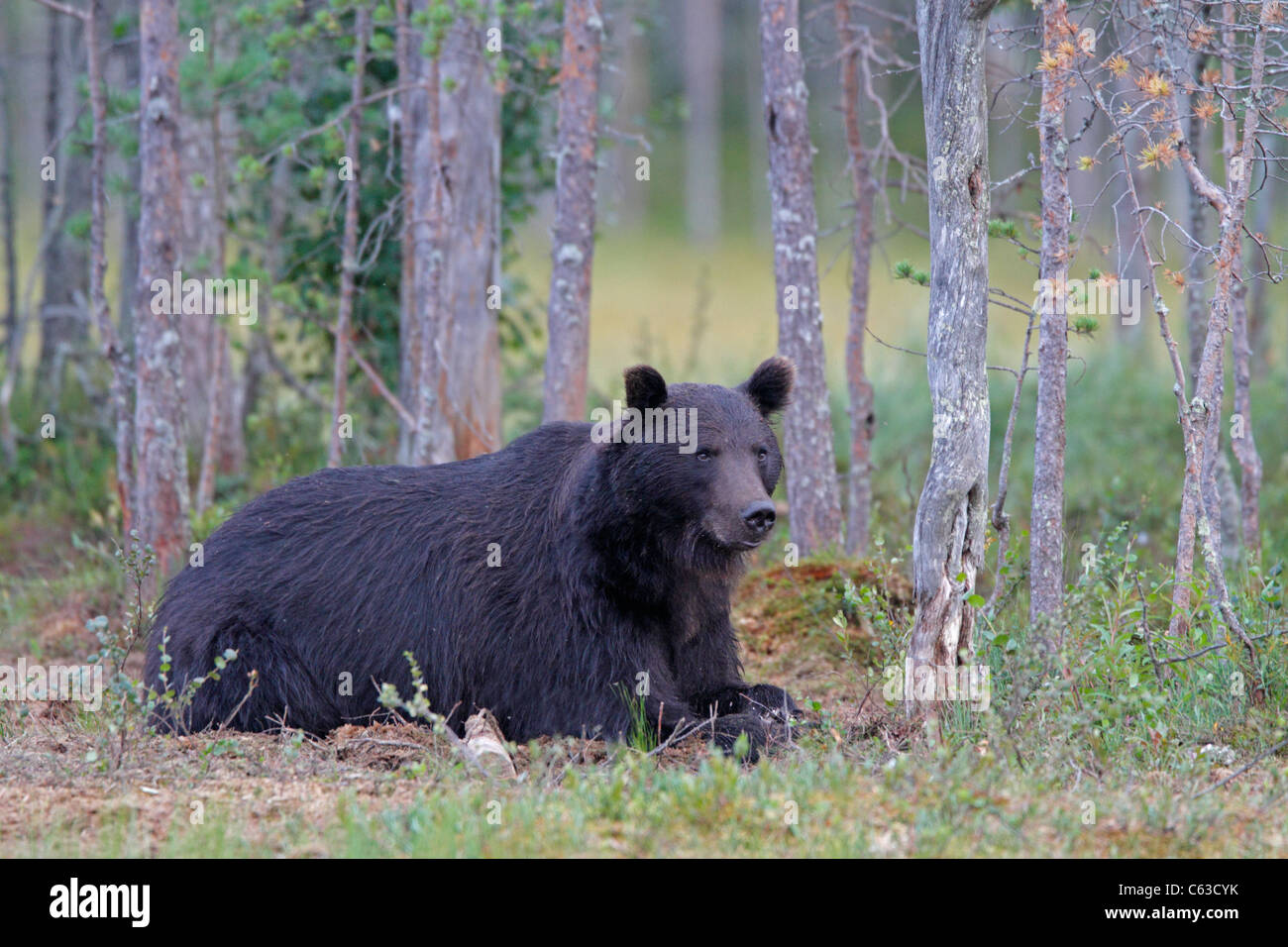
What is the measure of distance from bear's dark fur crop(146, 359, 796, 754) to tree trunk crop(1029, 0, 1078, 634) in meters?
1.23

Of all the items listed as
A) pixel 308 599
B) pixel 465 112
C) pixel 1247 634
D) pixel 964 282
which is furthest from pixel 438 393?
pixel 1247 634

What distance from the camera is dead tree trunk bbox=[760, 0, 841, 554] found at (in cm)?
851

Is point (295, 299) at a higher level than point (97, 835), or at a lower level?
higher

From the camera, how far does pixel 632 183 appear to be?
5222cm

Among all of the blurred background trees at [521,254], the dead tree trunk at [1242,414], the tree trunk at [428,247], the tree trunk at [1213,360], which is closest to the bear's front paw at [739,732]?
the blurred background trees at [521,254]

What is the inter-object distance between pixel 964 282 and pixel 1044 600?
1552 mm

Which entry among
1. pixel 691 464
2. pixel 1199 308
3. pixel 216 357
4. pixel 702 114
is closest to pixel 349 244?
pixel 216 357

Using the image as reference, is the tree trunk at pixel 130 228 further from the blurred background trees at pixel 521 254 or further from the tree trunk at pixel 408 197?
the tree trunk at pixel 408 197

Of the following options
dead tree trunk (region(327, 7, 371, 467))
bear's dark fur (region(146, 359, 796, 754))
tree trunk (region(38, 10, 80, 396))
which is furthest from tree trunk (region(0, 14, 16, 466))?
bear's dark fur (region(146, 359, 796, 754))

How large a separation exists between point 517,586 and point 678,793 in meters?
Result: 2.00

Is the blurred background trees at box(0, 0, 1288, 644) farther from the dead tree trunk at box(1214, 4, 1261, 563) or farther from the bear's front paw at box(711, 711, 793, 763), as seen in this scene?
the bear's front paw at box(711, 711, 793, 763)

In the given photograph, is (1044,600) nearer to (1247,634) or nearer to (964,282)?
(1247,634)
